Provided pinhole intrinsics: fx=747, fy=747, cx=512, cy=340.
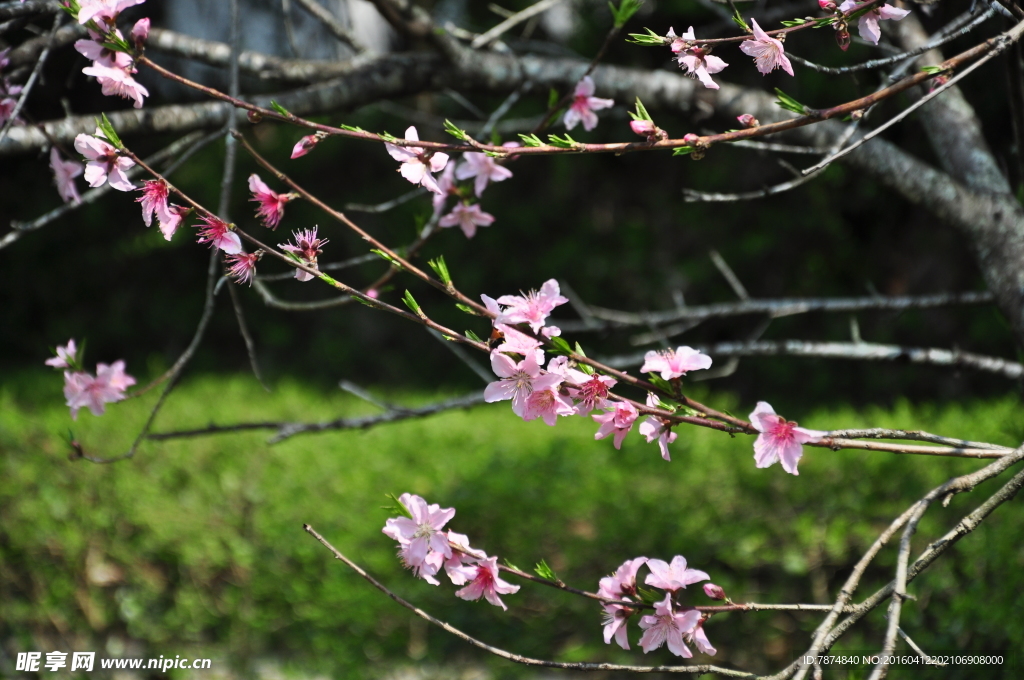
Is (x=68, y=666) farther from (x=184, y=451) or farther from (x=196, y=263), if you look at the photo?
(x=196, y=263)

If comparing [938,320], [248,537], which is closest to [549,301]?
[248,537]

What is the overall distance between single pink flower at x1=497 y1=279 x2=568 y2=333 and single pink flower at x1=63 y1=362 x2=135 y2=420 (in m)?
1.11

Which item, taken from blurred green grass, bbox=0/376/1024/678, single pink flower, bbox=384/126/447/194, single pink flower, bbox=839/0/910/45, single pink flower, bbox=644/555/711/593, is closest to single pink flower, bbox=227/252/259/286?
single pink flower, bbox=384/126/447/194

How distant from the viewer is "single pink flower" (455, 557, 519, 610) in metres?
1.26

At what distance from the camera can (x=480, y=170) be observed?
5.39 feet

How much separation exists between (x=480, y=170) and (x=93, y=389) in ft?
3.39

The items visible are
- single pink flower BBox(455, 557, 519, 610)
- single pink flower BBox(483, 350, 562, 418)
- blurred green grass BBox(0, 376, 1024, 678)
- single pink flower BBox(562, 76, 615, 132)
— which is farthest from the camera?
blurred green grass BBox(0, 376, 1024, 678)

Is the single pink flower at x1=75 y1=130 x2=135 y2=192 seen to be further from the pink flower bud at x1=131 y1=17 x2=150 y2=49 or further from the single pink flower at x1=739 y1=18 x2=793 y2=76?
the single pink flower at x1=739 y1=18 x2=793 y2=76

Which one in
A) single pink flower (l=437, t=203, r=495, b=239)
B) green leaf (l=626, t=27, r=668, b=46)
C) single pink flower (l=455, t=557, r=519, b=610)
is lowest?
single pink flower (l=455, t=557, r=519, b=610)

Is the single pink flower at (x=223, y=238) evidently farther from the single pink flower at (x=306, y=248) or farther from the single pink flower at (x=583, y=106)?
the single pink flower at (x=583, y=106)

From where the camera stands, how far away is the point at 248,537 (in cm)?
343

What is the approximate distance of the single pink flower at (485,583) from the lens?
1.26 meters

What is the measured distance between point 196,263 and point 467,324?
297 centimetres

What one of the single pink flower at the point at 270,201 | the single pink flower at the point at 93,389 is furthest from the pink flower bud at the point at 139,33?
the single pink flower at the point at 93,389
